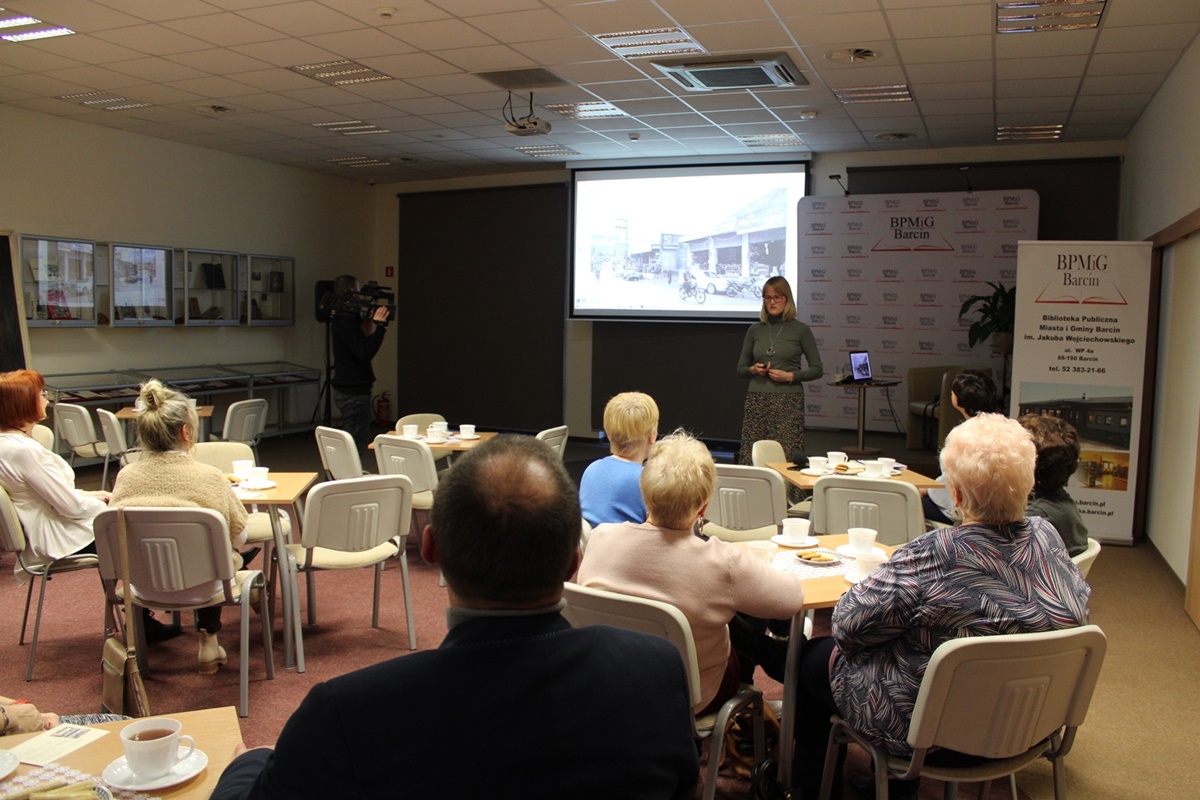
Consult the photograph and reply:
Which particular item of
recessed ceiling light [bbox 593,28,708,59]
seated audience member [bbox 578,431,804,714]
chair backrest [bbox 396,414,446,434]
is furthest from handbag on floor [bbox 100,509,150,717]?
recessed ceiling light [bbox 593,28,708,59]

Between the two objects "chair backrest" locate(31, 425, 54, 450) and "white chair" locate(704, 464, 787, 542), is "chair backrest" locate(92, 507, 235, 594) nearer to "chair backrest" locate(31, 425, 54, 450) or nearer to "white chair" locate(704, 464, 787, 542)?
"white chair" locate(704, 464, 787, 542)

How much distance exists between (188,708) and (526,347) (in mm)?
8112

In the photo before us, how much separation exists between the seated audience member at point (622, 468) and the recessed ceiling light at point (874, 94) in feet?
14.4

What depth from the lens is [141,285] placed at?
30.3ft

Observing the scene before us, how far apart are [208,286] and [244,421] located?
2.95m

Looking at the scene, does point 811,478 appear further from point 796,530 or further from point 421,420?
point 421,420

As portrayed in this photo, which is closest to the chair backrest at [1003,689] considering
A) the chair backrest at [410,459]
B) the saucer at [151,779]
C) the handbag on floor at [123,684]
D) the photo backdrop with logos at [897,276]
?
the saucer at [151,779]

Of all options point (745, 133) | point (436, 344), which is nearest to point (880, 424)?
point (745, 133)

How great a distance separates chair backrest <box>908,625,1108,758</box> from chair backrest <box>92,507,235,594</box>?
254cm

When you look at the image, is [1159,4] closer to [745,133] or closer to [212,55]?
[745,133]

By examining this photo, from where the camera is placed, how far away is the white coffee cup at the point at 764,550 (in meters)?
2.88

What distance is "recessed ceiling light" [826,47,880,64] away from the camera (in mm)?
5957

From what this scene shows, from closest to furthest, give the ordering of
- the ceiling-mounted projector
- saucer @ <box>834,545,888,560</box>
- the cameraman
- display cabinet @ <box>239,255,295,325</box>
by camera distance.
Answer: saucer @ <box>834,545,888,560</box> < the ceiling-mounted projector < the cameraman < display cabinet @ <box>239,255,295,325</box>

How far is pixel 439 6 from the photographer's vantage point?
528cm
